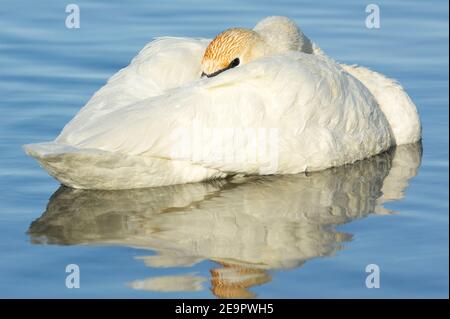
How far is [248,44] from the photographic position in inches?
469

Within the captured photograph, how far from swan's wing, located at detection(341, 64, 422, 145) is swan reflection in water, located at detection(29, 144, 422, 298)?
0.67 metres

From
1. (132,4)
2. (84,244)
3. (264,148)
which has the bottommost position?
(84,244)

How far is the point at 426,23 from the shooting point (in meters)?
16.5

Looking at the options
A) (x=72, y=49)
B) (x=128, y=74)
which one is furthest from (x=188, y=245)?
(x=72, y=49)

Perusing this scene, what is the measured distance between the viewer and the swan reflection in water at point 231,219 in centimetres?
911

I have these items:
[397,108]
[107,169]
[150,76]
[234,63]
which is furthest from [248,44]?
[107,169]

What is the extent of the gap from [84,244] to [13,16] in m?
8.10

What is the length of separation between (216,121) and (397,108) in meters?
2.28

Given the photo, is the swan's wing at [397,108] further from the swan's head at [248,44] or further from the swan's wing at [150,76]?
the swan's wing at [150,76]

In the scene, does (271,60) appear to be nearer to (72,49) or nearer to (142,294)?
(142,294)

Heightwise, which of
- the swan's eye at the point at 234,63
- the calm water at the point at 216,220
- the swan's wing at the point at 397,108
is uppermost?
the swan's eye at the point at 234,63

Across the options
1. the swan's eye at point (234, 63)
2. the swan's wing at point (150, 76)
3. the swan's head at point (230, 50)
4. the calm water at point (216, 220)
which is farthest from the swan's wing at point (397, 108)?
the swan's wing at point (150, 76)

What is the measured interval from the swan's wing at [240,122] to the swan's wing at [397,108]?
3.60ft

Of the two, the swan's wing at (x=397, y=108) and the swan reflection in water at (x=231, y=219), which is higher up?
the swan's wing at (x=397, y=108)
